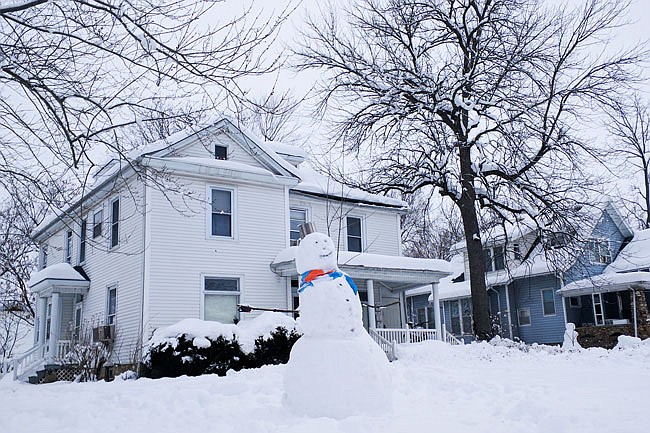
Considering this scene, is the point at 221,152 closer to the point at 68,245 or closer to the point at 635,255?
the point at 68,245

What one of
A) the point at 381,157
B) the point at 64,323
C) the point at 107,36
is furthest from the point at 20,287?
the point at 107,36

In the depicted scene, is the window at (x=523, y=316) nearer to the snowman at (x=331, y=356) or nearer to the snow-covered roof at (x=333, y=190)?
the snow-covered roof at (x=333, y=190)

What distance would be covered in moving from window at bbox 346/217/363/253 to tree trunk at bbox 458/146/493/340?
3545 millimetres

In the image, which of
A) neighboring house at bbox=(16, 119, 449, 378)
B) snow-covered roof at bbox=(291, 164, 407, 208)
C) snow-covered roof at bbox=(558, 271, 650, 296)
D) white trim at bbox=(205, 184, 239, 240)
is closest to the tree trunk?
neighboring house at bbox=(16, 119, 449, 378)

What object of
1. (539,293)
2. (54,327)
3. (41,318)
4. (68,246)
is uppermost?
(68,246)

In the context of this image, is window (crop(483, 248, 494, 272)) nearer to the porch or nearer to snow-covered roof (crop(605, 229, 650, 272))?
snow-covered roof (crop(605, 229, 650, 272))

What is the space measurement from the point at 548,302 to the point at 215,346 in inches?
718

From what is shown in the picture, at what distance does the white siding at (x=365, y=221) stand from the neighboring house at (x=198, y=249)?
0.22 ft

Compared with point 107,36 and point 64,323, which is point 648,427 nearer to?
point 107,36

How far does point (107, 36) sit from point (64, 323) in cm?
1596

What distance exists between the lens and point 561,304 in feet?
83.1

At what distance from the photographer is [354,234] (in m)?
19.8

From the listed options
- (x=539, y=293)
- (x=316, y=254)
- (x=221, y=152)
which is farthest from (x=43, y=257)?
(x=539, y=293)

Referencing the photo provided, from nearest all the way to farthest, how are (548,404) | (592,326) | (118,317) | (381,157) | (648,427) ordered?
1. (648,427)
2. (548,404)
3. (118,317)
4. (381,157)
5. (592,326)
